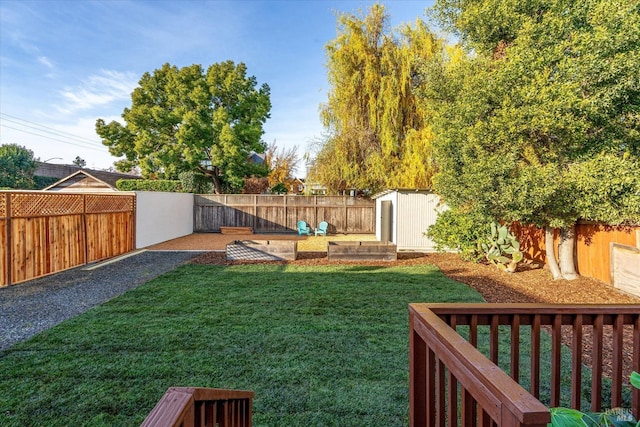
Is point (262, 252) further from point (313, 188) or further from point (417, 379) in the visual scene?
point (313, 188)

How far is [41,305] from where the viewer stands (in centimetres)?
502

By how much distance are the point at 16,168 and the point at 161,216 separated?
16.0 m

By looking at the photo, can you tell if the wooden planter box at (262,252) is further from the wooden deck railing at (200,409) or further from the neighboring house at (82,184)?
the neighboring house at (82,184)

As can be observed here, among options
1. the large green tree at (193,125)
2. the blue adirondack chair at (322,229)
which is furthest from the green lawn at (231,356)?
the large green tree at (193,125)

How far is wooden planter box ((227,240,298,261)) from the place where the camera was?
860cm

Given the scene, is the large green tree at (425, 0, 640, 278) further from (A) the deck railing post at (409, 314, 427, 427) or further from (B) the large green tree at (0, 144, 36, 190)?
(B) the large green tree at (0, 144, 36, 190)

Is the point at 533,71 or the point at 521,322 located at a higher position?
the point at 533,71

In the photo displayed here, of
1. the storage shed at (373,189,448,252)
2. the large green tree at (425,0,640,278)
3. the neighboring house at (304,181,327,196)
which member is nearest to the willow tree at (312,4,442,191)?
the storage shed at (373,189,448,252)

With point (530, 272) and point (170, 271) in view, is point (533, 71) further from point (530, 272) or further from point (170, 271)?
point (170, 271)

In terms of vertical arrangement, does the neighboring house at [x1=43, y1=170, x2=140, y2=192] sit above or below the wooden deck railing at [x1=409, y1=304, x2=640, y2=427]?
above

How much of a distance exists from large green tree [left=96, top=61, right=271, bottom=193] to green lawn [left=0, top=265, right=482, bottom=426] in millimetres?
13506

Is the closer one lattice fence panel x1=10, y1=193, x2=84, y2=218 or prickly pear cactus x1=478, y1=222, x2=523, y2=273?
lattice fence panel x1=10, y1=193, x2=84, y2=218

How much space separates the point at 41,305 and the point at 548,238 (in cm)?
949

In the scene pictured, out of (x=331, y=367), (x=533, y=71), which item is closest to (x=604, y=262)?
(x=533, y=71)
